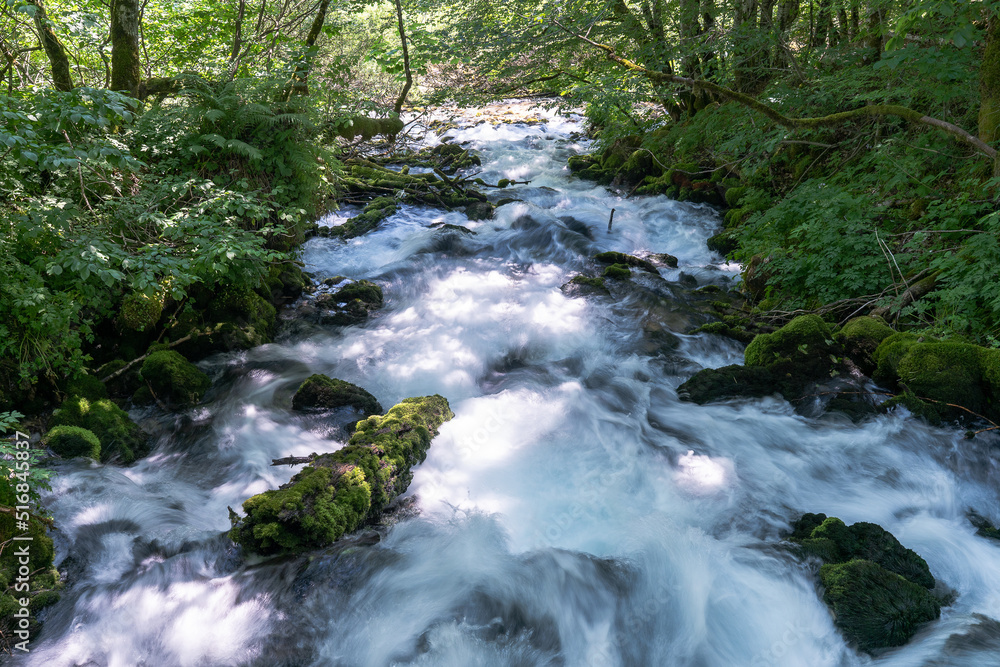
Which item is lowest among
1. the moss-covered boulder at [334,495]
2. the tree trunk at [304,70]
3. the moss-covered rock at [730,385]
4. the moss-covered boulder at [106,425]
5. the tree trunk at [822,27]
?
the moss-covered rock at [730,385]

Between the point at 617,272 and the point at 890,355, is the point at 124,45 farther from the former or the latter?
the point at 890,355

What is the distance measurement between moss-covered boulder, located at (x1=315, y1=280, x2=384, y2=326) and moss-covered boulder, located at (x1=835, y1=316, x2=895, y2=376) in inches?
243

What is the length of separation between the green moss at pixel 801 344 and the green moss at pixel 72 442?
21.2 feet

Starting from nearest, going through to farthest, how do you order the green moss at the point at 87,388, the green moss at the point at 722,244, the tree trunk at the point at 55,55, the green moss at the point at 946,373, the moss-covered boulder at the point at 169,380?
the green moss at the point at 946,373 → the green moss at the point at 87,388 → the moss-covered boulder at the point at 169,380 → the tree trunk at the point at 55,55 → the green moss at the point at 722,244

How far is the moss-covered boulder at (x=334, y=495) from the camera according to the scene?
3.56 m

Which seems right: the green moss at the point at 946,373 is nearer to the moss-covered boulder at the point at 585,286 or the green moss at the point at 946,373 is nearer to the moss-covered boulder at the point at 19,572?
the moss-covered boulder at the point at 585,286

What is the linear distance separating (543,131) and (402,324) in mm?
14050

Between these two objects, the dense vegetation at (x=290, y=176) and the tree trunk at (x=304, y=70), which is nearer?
the dense vegetation at (x=290, y=176)

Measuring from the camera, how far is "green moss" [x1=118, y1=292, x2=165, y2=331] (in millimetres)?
5887

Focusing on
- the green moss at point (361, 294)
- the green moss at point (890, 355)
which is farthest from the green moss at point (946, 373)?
the green moss at point (361, 294)

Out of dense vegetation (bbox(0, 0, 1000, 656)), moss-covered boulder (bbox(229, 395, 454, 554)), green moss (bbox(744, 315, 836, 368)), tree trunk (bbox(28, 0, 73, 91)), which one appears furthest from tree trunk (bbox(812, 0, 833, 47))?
tree trunk (bbox(28, 0, 73, 91))

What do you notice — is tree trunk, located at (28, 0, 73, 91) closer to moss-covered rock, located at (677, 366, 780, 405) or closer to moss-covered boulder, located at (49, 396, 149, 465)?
moss-covered boulder, located at (49, 396, 149, 465)

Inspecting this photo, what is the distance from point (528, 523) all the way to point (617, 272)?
5.77 meters

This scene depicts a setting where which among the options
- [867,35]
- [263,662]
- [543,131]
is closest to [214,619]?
[263,662]
